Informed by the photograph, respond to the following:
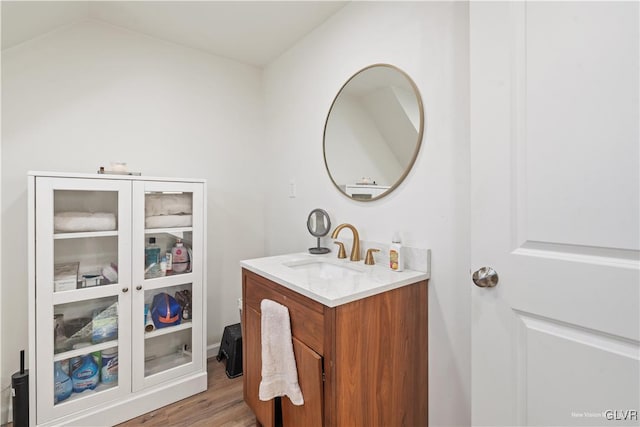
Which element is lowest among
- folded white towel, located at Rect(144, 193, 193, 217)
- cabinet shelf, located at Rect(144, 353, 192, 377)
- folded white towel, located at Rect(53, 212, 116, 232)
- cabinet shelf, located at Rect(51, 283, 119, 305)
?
cabinet shelf, located at Rect(144, 353, 192, 377)

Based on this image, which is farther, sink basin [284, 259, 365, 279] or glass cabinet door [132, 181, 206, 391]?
glass cabinet door [132, 181, 206, 391]

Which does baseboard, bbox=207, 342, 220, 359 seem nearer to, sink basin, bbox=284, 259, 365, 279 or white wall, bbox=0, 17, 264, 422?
white wall, bbox=0, 17, 264, 422

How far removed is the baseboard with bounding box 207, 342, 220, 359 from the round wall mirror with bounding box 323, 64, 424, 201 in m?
1.65

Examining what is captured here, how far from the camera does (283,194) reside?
230 centimetres

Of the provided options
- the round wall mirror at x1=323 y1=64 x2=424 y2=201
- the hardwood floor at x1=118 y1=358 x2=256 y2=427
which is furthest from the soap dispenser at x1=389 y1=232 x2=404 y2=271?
the hardwood floor at x1=118 y1=358 x2=256 y2=427

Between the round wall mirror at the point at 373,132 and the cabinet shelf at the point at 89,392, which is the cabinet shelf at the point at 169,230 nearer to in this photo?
the cabinet shelf at the point at 89,392

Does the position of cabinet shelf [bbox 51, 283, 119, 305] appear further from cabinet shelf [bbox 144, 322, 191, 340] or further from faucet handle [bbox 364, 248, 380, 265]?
faucet handle [bbox 364, 248, 380, 265]

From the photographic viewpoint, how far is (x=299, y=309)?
45.3 inches

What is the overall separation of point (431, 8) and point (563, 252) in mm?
1138

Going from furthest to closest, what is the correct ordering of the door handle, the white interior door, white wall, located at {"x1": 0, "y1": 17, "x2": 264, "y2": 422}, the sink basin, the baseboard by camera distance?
the baseboard
white wall, located at {"x1": 0, "y1": 17, "x2": 264, "y2": 422}
the sink basin
the door handle
the white interior door

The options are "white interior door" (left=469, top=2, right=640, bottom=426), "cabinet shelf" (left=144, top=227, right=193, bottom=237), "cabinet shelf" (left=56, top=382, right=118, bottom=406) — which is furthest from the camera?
"cabinet shelf" (left=144, top=227, right=193, bottom=237)

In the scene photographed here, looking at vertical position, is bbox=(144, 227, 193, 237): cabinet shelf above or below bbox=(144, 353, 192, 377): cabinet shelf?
above

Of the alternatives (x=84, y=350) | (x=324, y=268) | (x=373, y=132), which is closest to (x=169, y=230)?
(x=84, y=350)

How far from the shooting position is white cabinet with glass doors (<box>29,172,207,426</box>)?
4.74 feet
